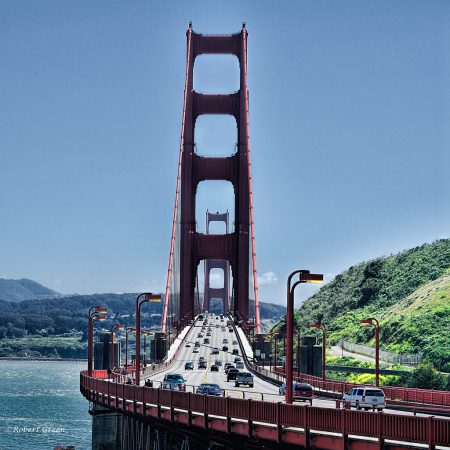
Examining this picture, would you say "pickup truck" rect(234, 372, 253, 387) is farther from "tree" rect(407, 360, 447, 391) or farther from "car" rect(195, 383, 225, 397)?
"tree" rect(407, 360, 447, 391)

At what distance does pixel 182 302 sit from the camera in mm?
117000

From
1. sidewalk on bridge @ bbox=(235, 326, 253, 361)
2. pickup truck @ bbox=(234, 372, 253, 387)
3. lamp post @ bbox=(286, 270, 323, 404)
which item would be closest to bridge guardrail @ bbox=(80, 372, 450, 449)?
lamp post @ bbox=(286, 270, 323, 404)

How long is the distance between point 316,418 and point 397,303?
104578 millimetres

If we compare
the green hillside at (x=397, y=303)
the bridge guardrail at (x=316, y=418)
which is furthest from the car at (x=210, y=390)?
the green hillside at (x=397, y=303)

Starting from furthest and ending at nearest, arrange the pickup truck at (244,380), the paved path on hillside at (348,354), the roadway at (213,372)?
the paved path on hillside at (348,354) → the pickup truck at (244,380) → the roadway at (213,372)

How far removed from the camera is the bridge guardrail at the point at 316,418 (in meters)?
20.8

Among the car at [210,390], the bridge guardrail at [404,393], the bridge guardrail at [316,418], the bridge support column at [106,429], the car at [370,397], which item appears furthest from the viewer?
the bridge support column at [106,429]

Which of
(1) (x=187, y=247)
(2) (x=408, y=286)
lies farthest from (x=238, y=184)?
(2) (x=408, y=286)

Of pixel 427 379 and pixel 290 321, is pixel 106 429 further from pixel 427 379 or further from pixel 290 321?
pixel 427 379

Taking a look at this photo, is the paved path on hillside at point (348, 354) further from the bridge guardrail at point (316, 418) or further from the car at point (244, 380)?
the bridge guardrail at point (316, 418)

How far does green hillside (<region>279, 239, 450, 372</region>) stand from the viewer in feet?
311

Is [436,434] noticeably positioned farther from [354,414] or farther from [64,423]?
[64,423]

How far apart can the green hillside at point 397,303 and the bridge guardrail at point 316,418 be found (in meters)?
56.0

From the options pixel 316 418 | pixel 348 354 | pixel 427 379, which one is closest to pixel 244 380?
pixel 427 379
